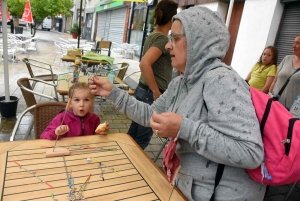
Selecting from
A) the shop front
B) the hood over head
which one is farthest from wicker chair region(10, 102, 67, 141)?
the shop front

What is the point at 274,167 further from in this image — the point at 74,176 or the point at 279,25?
the point at 279,25

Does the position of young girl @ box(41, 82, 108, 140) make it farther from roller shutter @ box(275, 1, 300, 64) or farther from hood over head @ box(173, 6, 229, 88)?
roller shutter @ box(275, 1, 300, 64)

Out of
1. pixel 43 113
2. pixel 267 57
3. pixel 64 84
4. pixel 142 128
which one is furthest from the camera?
pixel 267 57

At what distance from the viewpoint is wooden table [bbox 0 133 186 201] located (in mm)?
1079

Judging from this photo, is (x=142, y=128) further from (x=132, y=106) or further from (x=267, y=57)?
(x=267, y=57)

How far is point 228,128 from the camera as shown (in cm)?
97

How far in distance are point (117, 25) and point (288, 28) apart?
13.3 meters

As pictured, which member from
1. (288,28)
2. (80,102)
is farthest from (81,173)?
(288,28)

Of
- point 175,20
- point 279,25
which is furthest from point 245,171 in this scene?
point 279,25

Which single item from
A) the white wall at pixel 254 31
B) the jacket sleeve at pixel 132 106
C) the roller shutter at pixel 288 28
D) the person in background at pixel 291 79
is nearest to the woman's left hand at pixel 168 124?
the jacket sleeve at pixel 132 106

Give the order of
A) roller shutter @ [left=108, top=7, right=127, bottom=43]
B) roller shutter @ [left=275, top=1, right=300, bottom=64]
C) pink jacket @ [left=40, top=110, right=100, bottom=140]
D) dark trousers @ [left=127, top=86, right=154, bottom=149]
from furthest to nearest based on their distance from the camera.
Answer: roller shutter @ [left=108, top=7, right=127, bottom=43], roller shutter @ [left=275, top=1, right=300, bottom=64], dark trousers @ [left=127, top=86, right=154, bottom=149], pink jacket @ [left=40, top=110, right=100, bottom=140]

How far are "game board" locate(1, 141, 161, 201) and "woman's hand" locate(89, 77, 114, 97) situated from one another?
1.23ft

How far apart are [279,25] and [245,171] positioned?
4.72 m

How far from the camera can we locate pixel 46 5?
1460 centimetres
